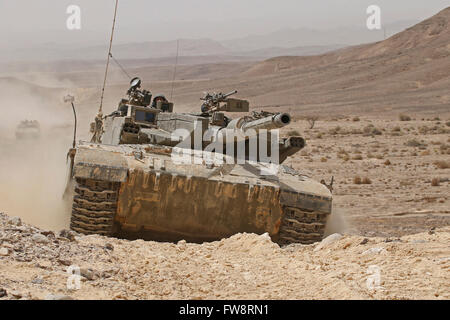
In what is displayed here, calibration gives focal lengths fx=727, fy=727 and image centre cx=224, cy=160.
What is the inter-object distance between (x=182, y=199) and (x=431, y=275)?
4.23 m

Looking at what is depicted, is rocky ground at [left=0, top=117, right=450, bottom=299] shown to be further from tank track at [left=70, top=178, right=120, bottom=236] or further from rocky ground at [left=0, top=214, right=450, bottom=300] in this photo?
tank track at [left=70, top=178, right=120, bottom=236]

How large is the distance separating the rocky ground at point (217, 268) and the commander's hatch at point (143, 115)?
3301 mm

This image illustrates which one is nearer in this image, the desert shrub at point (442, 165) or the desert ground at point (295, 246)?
the desert ground at point (295, 246)

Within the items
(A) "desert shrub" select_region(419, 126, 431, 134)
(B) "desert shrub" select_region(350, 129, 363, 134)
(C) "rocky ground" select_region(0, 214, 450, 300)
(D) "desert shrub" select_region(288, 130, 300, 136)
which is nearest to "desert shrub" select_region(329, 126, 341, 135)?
(B) "desert shrub" select_region(350, 129, 363, 134)

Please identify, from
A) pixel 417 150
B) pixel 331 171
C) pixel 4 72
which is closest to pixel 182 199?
pixel 331 171

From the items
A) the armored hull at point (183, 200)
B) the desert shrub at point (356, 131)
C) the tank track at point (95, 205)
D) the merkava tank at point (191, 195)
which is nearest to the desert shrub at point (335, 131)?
the desert shrub at point (356, 131)

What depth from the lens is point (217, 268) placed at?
7.48m

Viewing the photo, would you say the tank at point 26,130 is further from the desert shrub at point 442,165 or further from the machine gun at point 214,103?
the machine gun at point 214,103

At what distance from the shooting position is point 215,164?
10258mm

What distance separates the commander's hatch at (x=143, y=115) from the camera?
476 inches

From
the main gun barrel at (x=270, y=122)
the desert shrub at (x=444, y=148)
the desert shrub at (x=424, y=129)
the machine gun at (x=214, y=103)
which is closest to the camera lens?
the main gun barrel at (x=270, y=122)

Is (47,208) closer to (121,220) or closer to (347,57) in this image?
(121,220)

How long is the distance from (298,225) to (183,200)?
1704 millimetres

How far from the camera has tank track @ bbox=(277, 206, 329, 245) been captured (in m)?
10.3
